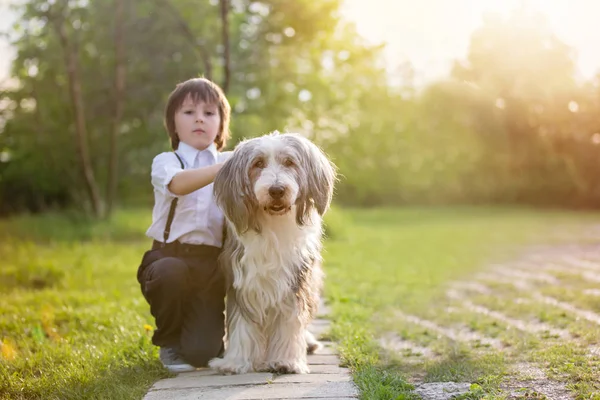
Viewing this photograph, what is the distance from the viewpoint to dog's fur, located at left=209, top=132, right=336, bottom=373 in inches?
134

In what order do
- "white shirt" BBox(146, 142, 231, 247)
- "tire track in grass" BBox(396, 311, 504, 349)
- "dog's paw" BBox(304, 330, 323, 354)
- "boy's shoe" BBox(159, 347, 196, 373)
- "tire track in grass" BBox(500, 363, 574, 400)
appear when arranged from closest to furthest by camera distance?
"tire track in grass" BBox(500, 363, 574, 400)
"boy's shoe" BBox(159, 347, 196, 373)
"white shirt" BBox(146, 142, 231, 247)
"dog's paw" BBox(304, 330, 323, 354)
"tire track in grass" BBox(396, 311, 504, 349)

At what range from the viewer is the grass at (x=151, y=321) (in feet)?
11.6

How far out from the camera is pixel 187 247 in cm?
407

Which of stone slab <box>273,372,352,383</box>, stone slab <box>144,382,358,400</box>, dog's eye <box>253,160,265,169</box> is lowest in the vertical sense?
stone slab <box>273,372,352,383</box>

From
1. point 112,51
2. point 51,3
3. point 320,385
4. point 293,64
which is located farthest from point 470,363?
point 293,64

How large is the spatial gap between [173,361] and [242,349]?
1.62 ft

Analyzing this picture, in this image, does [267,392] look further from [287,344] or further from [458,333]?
[458,333]

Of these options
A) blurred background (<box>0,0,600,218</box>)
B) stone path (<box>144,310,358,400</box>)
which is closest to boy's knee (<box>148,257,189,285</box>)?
stone path (<box>144,310,358,400</box>)

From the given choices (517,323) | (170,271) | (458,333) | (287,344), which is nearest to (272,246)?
(287,344)

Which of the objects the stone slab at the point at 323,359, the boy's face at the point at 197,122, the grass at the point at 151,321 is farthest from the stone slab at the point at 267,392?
A: the boy's face at the point at 197,122

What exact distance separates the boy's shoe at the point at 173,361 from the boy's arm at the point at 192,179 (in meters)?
0.90

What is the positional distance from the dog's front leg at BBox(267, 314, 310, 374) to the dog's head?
1.87 ft

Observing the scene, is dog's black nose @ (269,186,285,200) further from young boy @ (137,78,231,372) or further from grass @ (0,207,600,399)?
grass @ (0,207,600,399)

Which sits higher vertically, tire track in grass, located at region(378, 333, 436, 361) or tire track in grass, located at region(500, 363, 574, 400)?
tire track in grass, located at region(500, 363, 574, 400)
